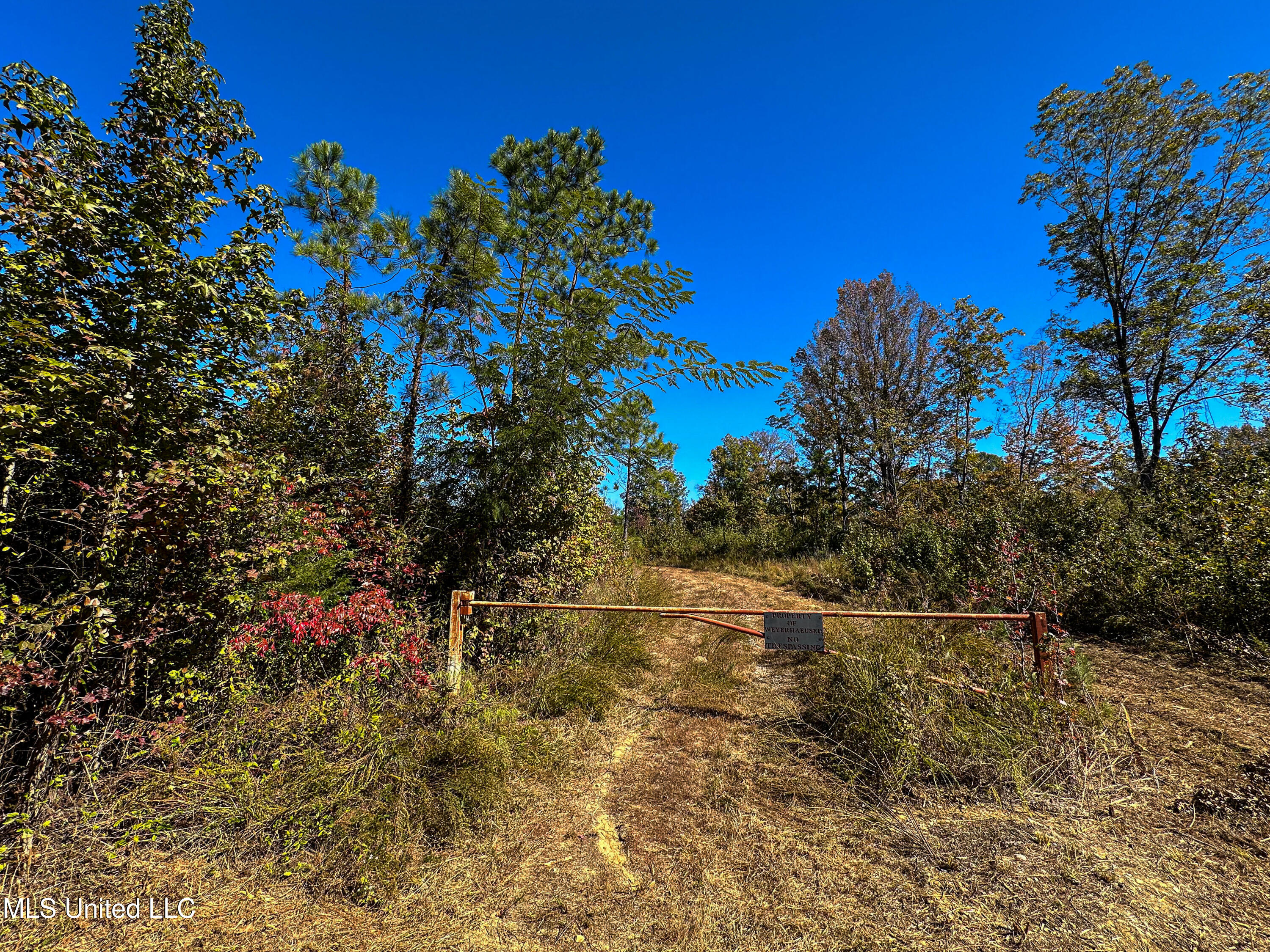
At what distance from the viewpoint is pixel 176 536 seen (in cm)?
261

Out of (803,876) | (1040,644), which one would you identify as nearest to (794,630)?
(803,876)

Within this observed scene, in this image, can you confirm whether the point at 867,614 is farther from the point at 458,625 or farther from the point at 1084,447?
the point at 1084,447

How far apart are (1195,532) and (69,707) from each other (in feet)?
32.2

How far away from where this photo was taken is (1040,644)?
3.09 m

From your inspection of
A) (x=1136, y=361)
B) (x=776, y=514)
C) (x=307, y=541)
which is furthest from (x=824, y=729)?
(x=1136, y=361)

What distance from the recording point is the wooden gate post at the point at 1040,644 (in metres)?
3.05

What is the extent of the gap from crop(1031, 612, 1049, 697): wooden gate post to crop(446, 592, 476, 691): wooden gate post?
429 cm

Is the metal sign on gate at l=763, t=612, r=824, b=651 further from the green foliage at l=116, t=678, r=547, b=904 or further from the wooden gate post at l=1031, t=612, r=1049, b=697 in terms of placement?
the green foliage at l=116, t=678, r=547, b=904

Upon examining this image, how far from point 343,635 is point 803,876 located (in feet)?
12.4

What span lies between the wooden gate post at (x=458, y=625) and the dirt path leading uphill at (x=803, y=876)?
1.36 metres

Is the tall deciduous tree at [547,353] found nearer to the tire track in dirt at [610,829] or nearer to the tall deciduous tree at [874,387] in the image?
the tire track in dirt at [610,829]

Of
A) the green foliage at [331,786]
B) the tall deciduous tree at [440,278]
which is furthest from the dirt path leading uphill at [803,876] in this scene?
the tall deciduous tree at [440,278]

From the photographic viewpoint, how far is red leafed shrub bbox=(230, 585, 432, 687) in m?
3.35

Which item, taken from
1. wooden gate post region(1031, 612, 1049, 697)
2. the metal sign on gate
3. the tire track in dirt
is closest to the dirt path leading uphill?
the tire track in dirt
